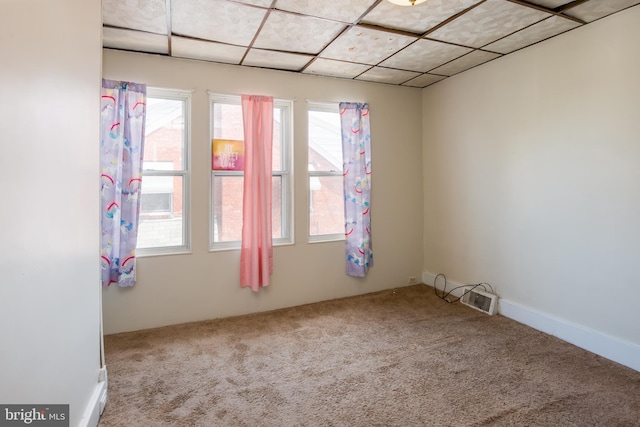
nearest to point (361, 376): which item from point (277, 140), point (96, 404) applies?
point (96, 404)

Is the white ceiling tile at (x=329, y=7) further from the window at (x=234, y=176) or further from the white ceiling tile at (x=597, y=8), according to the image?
the white ceiling tile at (x=597, y=8)

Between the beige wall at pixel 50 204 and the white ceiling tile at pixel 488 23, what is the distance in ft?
7.72

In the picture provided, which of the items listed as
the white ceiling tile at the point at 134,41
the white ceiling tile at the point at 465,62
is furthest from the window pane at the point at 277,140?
the white ceiling tile at the point at 465,62

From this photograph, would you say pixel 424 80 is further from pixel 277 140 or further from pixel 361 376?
pixel 361 376

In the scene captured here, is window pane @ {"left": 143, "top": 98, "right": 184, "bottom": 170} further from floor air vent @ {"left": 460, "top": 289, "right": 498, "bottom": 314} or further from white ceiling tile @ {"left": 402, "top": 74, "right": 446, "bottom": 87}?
floor air vent @ {"left": 460, "top": 289, "right": 498, "bottom": 314}

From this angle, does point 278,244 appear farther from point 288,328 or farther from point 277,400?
point 277,400

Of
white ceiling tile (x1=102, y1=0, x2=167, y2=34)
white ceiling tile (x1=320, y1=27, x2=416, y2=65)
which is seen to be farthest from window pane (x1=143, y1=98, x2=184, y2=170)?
white ceiling tile (x1=320, y1=27, x2=416, y2=65)

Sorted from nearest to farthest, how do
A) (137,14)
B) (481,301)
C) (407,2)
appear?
(407,2) < (137,14) < (481,301)

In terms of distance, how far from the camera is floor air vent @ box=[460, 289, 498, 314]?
3.23 m

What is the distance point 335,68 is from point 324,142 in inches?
30.4

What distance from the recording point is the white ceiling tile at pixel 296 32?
2395 millimetres

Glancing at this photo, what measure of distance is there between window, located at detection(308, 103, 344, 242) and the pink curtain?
1.76ft

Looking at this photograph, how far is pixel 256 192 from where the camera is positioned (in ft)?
10.6

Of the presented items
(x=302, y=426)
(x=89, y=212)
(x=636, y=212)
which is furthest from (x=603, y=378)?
(x=89, y=212)
